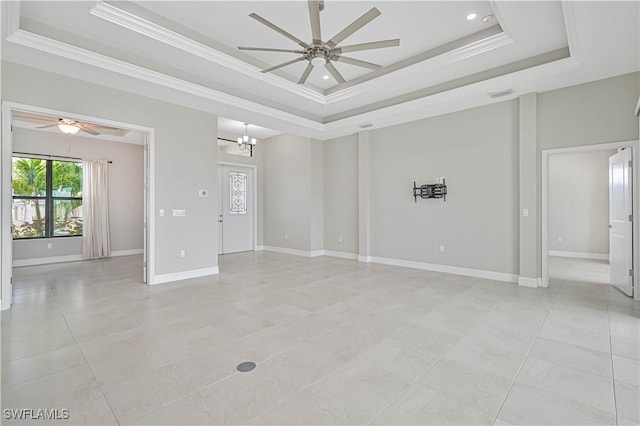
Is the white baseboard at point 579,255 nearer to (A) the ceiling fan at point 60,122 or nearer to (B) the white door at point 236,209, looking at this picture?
(B) the white door at point 236,209

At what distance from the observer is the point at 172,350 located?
2.66 meters

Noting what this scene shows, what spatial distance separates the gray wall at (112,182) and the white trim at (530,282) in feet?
29.6

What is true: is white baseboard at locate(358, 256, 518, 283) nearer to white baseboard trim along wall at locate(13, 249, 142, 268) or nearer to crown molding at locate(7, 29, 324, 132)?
crown molding at locate(7, 29, 324, 132)

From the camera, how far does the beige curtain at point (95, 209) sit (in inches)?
293

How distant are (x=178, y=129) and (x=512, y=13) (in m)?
4.97

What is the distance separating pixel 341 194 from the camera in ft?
25.5

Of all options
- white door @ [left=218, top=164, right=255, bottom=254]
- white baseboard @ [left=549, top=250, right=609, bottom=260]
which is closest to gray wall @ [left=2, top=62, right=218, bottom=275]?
white door @ [left=218, top=164, right=255, bottom=254]

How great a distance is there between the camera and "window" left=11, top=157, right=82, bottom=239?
693 cm

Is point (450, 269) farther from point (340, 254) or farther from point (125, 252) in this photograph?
point (125, 252)

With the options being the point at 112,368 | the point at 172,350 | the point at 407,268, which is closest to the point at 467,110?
the point at 407,268

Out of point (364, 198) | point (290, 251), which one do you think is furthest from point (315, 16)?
→ point (290, 251)

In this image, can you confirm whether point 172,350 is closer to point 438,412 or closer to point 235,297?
point 235,297

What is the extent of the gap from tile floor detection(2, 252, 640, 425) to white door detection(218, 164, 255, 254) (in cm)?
362

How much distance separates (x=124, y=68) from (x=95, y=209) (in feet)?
16.5
